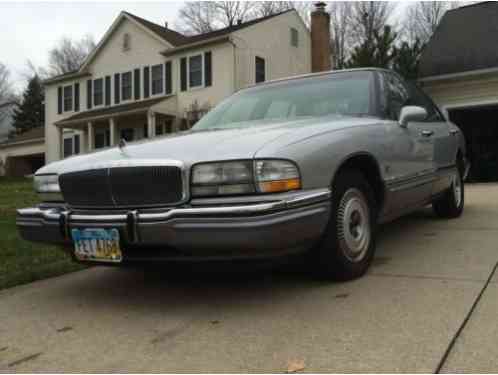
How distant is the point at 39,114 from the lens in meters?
46.0

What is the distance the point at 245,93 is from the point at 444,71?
10.1 m

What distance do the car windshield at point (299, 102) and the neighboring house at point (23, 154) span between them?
27490 millimetres

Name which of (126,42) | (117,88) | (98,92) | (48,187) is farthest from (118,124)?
(48,187)

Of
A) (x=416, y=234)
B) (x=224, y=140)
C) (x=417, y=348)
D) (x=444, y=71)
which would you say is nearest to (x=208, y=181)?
(x=224, y=140)

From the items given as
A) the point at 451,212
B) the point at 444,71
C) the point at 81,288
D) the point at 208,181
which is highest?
the point at 444,71

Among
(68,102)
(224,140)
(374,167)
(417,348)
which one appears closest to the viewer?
(417,348)

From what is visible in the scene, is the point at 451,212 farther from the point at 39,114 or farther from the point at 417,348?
the point at 39,114

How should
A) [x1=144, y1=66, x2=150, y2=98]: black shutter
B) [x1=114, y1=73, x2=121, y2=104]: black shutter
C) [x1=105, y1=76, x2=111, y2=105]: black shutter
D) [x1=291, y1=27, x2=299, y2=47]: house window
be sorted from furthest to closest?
[x1=105, y1=76, x2=111, y2=105]: black shutter < [x1=114, y1=73, x2=121, y2=104]: black shutter < [x1=291, y1=27, x2=299, y2=47]: house window < [x1=144, y1=66, x2=150, y2=98]: black shutter

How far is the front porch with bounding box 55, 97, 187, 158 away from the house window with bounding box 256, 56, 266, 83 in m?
3.44

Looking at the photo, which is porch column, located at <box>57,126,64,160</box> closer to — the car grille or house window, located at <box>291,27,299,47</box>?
house window, located at <box>291,27,299,47</box>

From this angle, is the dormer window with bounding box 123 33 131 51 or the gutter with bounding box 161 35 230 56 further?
the dormer window with bounding box 123 33 131 51

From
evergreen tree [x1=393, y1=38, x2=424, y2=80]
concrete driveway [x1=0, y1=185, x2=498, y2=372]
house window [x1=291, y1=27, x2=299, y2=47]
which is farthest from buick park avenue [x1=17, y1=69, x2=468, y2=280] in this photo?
house window [x1=291, y1=27, x2=299, y2=47]

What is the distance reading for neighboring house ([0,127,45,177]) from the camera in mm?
29719

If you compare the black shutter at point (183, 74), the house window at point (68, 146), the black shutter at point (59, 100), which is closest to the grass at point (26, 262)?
the black shutter at point (183, 74)
